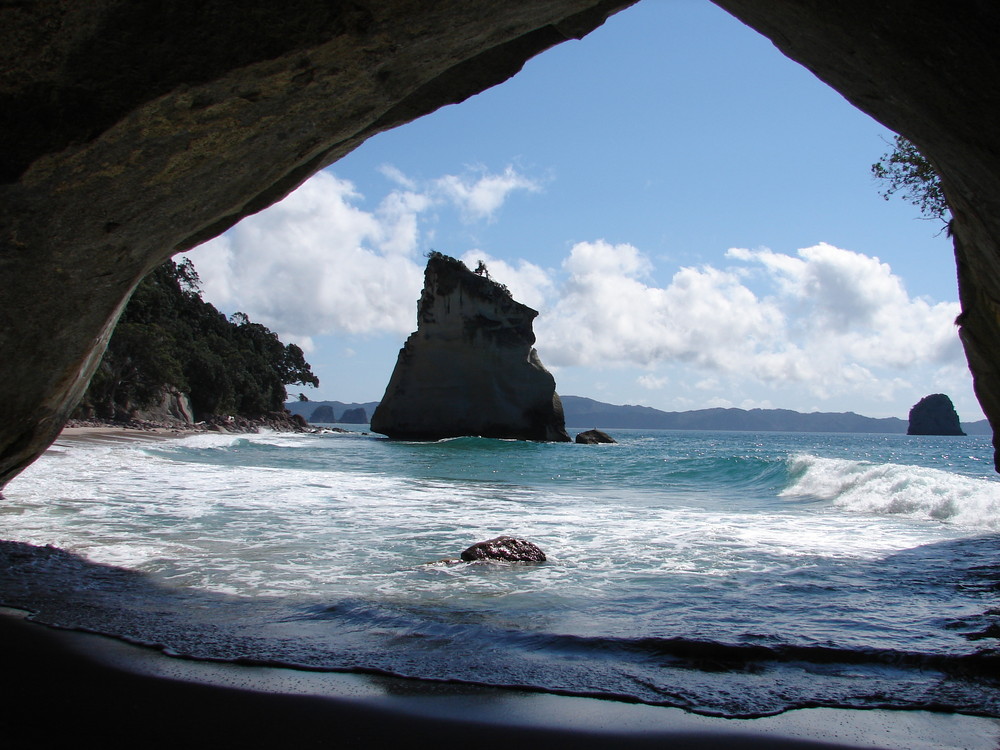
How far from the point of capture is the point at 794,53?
206 inches

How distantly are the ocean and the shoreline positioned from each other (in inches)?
6.6

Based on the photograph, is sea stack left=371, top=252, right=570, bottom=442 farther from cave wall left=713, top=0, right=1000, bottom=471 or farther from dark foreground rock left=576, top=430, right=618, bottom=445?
cave wall left=713, top=0, right=1000, bottom=471

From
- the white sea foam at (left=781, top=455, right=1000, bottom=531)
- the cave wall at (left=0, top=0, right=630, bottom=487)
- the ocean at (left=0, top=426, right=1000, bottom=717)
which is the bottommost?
the ocean at (left=0, top=426, right=1000, bottom=717)

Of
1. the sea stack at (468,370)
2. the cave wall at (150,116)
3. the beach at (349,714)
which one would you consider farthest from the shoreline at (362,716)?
the sea stack at (468,370)

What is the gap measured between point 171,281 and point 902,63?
60.8m

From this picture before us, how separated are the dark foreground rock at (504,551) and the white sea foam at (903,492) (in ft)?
24.9

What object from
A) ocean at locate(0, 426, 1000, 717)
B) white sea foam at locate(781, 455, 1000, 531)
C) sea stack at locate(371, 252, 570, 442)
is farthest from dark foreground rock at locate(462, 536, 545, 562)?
sea stack at locate(371, 252, 570, 442)

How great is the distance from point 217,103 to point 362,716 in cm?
332

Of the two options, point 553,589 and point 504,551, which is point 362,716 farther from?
point 504,551

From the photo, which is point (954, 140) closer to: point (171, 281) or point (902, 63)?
point (902, 63)

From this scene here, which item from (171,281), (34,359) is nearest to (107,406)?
(171,281)

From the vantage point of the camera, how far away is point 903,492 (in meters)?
14.2

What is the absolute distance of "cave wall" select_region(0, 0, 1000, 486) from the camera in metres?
3.46

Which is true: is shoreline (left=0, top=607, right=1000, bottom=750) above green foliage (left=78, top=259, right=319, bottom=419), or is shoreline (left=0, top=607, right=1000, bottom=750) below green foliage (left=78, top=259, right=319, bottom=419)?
below
